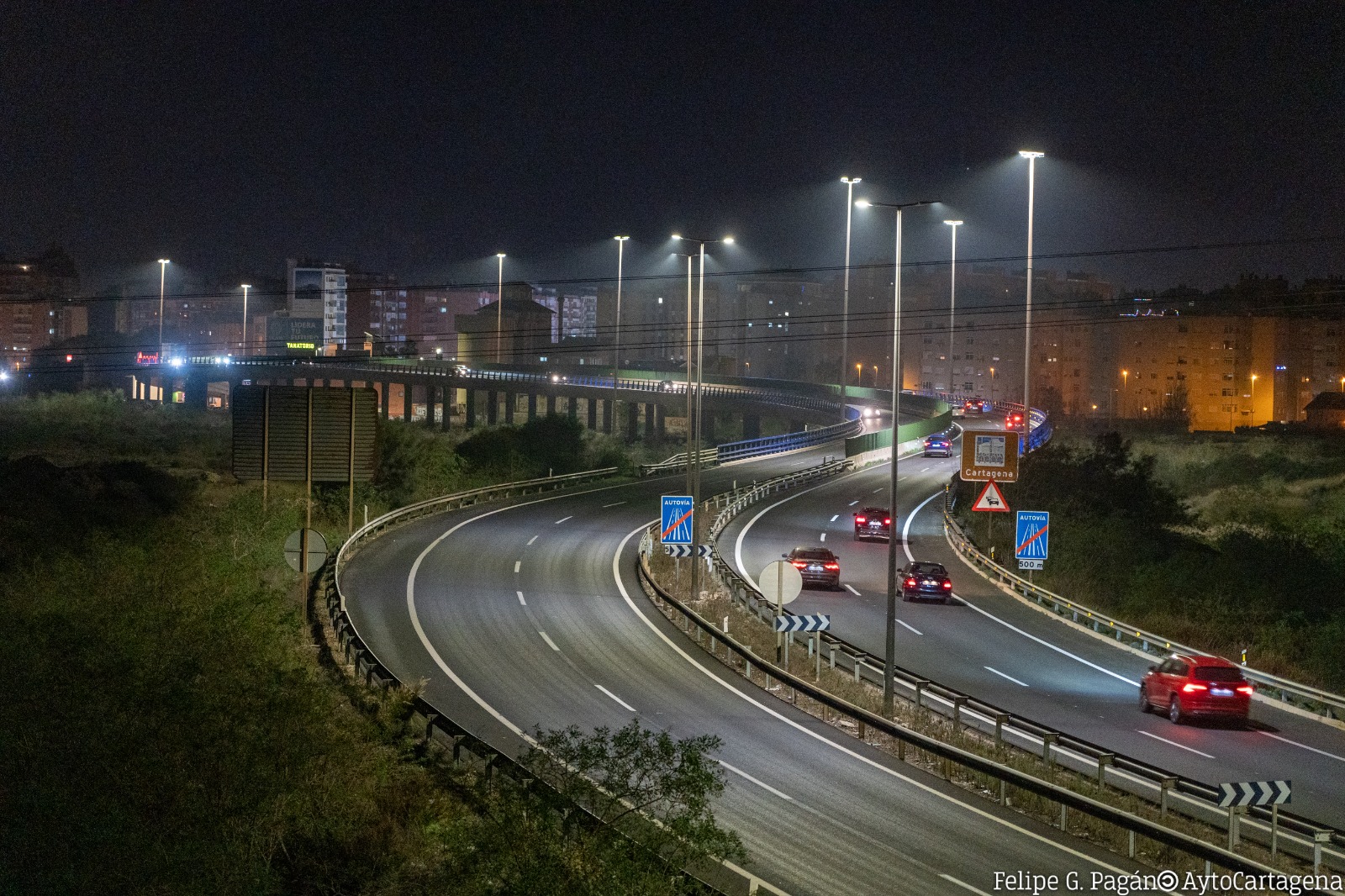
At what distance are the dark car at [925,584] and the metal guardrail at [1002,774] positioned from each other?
34.4 ft

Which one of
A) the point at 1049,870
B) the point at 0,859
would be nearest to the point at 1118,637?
the point at 1049,870

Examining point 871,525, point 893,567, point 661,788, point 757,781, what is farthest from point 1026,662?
point 661,788

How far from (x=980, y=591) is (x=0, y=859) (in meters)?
30.8

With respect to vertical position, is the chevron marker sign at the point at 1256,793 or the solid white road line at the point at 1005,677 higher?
the chevron marker sign at the point at 1256,793

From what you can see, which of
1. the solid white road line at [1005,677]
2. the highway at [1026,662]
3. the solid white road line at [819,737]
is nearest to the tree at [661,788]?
the solid white road line at [819,737]

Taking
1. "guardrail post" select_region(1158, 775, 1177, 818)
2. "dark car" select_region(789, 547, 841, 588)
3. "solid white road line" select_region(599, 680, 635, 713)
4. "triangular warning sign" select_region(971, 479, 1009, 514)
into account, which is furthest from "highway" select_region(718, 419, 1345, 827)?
"solid white road line" select_region(599, 680, 635, 713)

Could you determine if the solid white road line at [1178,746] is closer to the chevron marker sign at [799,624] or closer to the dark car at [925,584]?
the chevron marker sign at [799,624]

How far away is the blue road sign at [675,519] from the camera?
32.0m

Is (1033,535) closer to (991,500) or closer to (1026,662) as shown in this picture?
(991,500)

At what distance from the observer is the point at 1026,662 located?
1161 inches

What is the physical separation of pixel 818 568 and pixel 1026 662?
8776mm

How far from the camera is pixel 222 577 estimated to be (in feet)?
81.3

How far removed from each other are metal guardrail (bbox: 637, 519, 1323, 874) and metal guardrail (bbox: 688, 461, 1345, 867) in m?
1.28

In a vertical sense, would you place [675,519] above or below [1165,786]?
above
